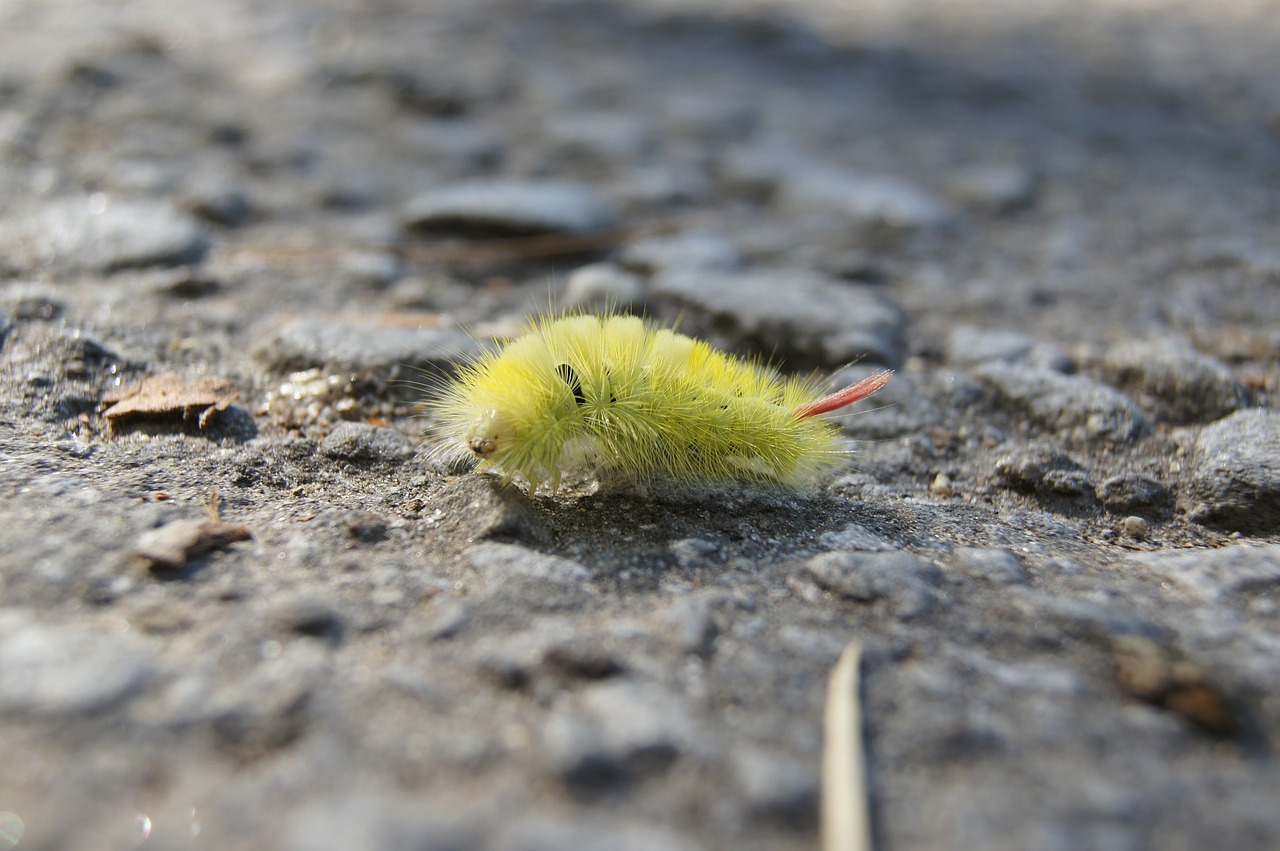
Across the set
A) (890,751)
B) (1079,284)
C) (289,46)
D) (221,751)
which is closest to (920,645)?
(890,751)

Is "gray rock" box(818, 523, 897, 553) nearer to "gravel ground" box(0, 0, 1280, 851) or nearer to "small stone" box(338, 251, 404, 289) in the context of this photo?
"gravel ground" box(0, 0, 1280, 851)

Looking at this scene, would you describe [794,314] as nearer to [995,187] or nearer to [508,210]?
[508,210]

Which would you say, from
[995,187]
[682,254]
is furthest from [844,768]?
[995,187]

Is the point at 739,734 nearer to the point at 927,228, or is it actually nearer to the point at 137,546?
the point at 137,546

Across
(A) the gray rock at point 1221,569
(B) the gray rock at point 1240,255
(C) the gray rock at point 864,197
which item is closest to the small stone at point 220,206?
(C) the gray rock at point 864,197

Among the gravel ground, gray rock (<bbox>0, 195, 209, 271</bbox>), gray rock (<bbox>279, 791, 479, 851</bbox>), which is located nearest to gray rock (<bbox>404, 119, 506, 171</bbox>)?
the gravel ground

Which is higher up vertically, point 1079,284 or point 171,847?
point 1079,284

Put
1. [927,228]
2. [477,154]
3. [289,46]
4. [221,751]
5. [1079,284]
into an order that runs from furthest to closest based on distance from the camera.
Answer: [289,46] < [477,154] < [927,228] < [1079,284] < [221,751]
